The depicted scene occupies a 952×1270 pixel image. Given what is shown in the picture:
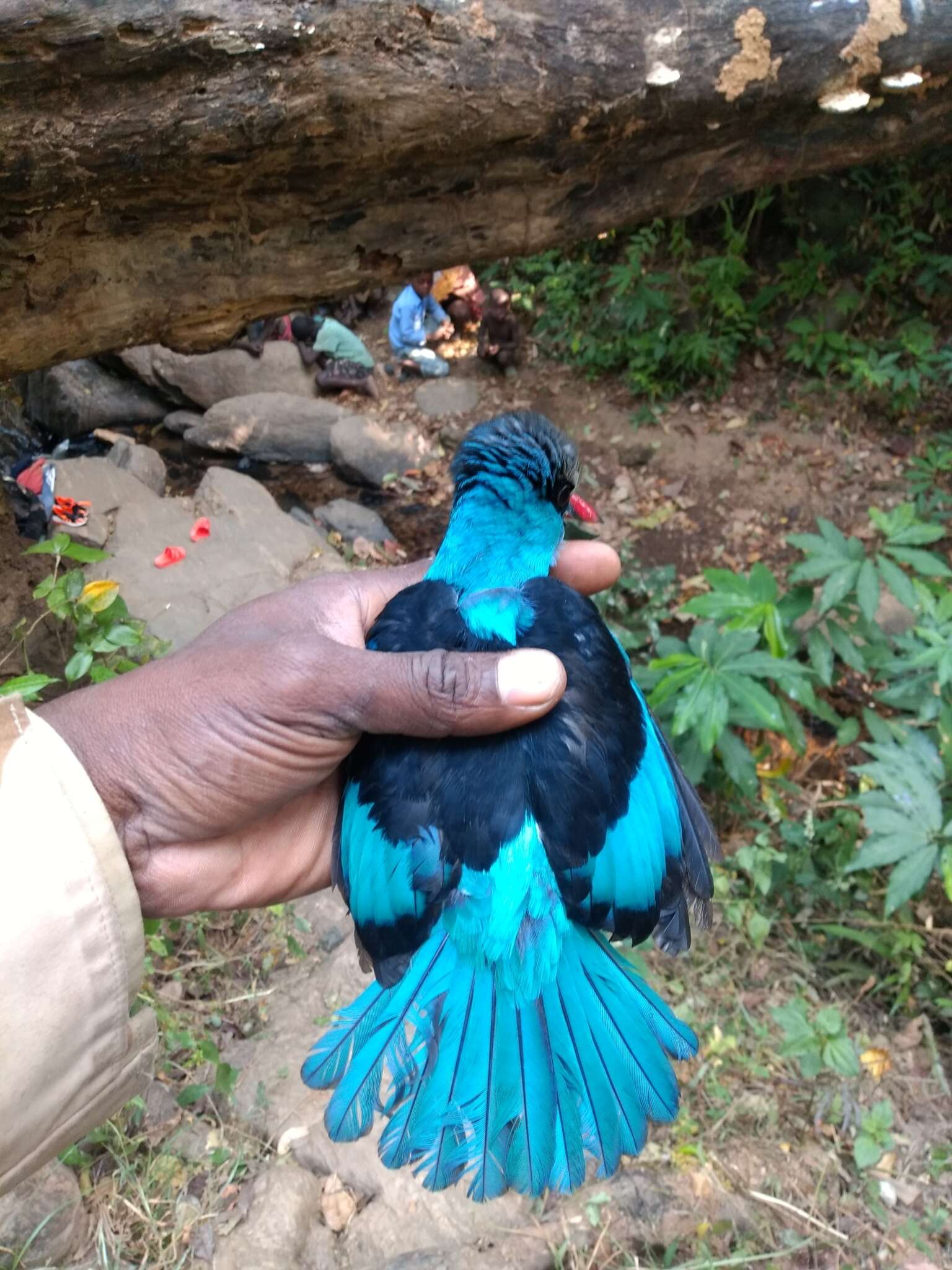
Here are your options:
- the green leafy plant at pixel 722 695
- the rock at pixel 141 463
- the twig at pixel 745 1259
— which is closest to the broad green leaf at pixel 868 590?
the green leafy plant at pixel 722 695

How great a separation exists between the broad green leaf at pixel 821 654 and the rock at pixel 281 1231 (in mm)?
2008

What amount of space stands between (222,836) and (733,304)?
206 inches

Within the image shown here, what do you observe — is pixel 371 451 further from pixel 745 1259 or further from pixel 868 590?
pixel 745 1259

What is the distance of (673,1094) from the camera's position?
5.48 feet

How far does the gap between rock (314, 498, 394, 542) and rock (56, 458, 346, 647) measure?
0.95 ft

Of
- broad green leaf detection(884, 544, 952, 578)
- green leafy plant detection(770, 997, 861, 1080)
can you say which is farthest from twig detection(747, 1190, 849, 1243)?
broad green leaf detection(884, 544, 952, 578)

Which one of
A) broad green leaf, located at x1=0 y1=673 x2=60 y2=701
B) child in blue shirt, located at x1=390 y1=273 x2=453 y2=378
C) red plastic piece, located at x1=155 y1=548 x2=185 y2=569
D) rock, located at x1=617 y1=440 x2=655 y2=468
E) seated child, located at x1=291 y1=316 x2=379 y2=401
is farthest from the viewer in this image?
child in blue shirt, located at x1=390 y1=273 x2=453 y2=378

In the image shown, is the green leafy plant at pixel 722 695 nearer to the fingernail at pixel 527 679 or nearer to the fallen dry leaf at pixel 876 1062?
the fallen dry leaf at pixel 876 1062

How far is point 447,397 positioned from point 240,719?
5.41 meters

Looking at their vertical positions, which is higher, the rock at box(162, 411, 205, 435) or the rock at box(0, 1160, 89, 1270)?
the rock at box(0, 1160, 89, 1270)

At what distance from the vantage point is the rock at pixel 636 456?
225 inches

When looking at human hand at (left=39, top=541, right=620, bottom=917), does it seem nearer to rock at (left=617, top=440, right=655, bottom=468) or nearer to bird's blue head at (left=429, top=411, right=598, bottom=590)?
bird's blue head at (left=429, top=411, right=598, bottom=590)

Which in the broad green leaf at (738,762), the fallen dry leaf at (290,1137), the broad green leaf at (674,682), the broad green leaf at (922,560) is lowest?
the fallen dry leaf at (290,1137)

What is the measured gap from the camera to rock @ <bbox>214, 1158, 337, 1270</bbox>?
189cm
